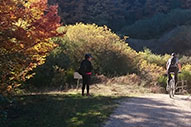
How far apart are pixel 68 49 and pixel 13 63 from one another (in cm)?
846

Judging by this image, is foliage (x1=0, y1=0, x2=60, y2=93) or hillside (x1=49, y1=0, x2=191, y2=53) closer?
foliage (x1=0, y1=0, x2=60, y2=93)

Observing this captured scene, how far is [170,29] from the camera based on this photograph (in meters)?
41.5

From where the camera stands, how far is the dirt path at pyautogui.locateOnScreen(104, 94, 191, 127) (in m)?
7.25

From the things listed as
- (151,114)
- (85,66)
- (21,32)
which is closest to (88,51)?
(85,66)

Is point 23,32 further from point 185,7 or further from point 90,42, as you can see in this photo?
point 185,7

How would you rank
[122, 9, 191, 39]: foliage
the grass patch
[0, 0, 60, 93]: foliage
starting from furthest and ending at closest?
1. [122, 9, 191, 39]: foliage
2. [0, 0, 60, 93]: foliage
3. the grass patch

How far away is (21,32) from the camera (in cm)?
841

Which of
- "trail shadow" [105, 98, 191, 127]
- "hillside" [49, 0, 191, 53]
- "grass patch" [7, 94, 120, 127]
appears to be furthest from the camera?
"hillside" [49, 0, 191, 53]

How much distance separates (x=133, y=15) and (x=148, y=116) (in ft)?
129

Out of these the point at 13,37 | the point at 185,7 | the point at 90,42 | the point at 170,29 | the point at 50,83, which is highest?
the point at 185,7

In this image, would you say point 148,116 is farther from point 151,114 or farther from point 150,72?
point 150,72

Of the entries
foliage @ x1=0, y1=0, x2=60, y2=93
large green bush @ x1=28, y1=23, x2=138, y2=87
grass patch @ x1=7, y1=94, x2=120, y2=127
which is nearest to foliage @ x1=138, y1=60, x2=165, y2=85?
large green bush @ x1=28, y1=23, x2=138, y2=87

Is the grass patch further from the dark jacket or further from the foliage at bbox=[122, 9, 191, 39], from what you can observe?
the foliage at bbox=[122, 9, 191, 39]

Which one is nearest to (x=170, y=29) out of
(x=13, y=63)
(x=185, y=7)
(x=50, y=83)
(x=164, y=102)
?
(x=185, y=7)
